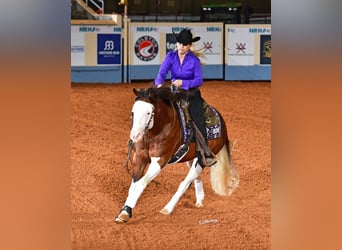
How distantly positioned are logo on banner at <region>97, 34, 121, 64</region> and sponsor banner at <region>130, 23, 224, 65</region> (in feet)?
1.19

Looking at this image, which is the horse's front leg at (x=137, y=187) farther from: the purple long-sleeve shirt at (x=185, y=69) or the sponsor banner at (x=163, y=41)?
the sponsor banner at (x=163, y=41)

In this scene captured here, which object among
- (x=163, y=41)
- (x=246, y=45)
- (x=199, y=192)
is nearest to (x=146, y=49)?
(x=163, y=41)

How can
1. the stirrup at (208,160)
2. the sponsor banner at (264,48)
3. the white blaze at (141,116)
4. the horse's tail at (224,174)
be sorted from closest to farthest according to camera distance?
the white blaze at (141,116) → the stirrup at (208,160) → the horse's tail at (224,174) → the sponsor banner at (264,48)

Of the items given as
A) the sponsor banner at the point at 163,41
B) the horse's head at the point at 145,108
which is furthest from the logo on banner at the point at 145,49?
the horse's head at the point at 145,108

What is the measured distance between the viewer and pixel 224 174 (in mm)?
7617

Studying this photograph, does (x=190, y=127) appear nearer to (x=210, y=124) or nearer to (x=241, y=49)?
(x=210, y=124)

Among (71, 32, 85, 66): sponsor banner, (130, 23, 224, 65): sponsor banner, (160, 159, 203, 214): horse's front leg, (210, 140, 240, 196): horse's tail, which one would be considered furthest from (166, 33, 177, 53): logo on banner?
(160, 159, 203, 214): horse's front leg

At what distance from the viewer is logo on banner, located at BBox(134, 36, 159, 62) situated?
17547 mm

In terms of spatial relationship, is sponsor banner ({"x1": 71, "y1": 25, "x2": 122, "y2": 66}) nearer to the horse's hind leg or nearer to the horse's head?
the horse's hind leg

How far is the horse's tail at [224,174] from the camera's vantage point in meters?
7.54

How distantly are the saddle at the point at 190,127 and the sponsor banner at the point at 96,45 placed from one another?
33.8 feet

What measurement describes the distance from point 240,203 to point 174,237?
1548mm
